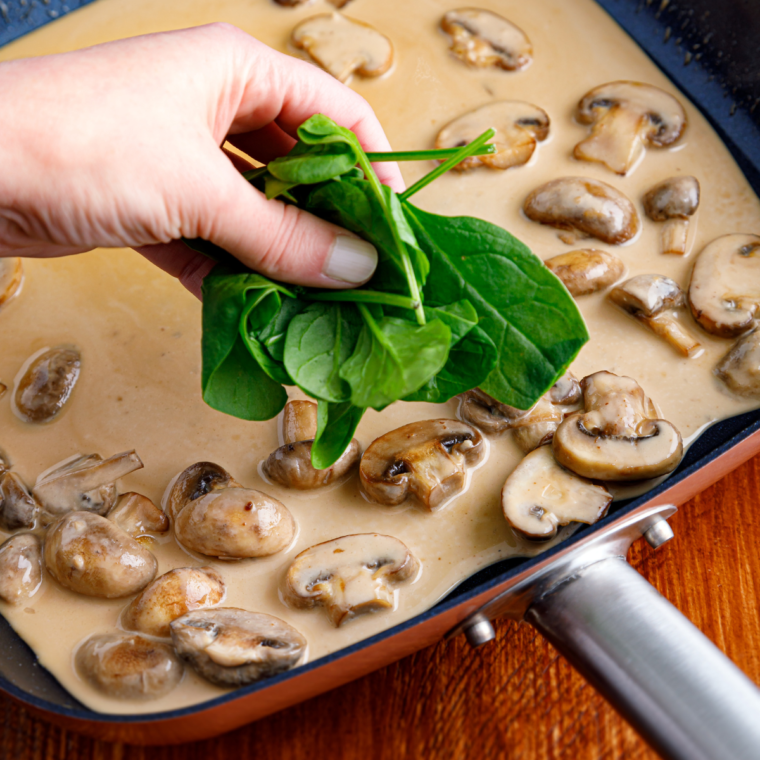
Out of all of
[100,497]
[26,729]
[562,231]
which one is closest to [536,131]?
[562,231]

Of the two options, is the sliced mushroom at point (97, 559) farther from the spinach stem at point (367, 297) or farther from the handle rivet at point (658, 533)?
the handle rivet at point (658, 533)

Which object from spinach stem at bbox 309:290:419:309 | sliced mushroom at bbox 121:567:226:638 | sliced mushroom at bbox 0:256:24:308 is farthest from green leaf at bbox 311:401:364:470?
sliced mushroom at bbox 0:256:24:308

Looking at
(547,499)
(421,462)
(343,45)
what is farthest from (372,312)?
(343,45)

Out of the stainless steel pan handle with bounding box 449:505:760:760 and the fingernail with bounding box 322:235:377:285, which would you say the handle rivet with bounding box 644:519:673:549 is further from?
the fingernail with bounding box 322:235:377:285

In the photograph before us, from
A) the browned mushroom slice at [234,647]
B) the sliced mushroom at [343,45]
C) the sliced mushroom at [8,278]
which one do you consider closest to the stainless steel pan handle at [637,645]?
the browned mushroom slice at [234,647]

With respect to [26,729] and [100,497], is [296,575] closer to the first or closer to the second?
[100,497]
